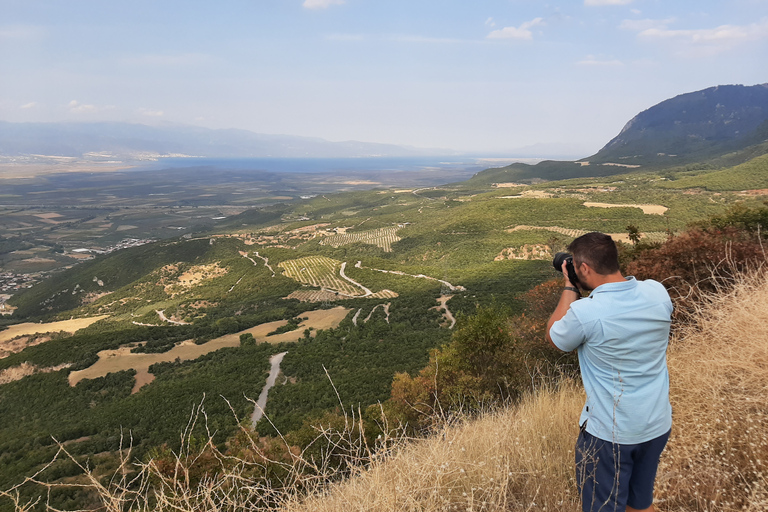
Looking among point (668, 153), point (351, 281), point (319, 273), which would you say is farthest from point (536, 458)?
point (668, 153)

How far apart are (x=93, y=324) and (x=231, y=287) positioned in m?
16.8

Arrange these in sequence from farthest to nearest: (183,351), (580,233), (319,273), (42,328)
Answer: (580,233) → (319,273) → (42,328) → (183,351)

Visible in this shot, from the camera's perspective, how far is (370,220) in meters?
107

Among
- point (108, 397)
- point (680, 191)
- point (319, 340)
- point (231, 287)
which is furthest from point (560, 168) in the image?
point (108, 397)

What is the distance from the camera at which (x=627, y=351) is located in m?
2.38

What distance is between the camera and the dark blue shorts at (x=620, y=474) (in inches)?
94.6

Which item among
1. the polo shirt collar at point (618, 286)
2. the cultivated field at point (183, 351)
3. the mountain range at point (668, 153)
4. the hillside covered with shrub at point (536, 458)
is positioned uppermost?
the mountain range at point (668, 153)

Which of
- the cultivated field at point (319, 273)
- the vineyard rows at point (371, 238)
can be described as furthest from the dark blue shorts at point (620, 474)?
the vineyard rows at point (371, 238)

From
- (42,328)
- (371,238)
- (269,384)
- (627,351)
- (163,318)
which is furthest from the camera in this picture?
(371,238)

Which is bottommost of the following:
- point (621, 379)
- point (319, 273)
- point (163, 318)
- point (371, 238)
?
point (163, 318)

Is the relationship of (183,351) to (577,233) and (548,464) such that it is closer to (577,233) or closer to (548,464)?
(548,464)

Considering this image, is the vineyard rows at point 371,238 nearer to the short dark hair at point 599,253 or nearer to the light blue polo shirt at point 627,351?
the short dark hair at point 599,253

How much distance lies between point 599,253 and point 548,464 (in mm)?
1828

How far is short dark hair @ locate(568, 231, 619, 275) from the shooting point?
8.30ft
